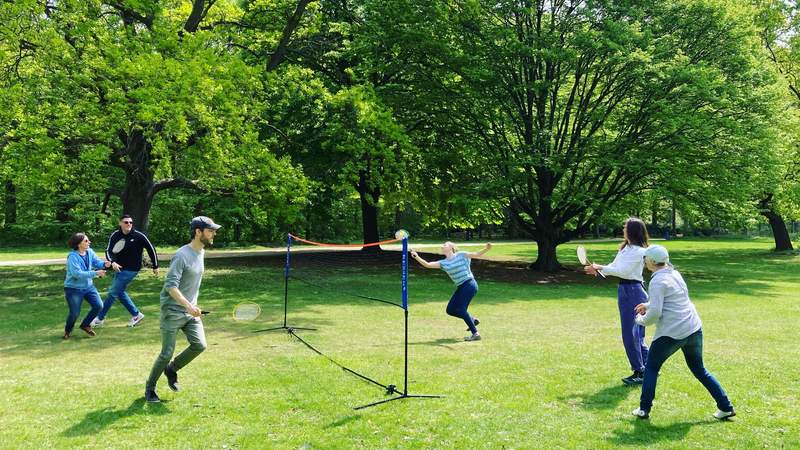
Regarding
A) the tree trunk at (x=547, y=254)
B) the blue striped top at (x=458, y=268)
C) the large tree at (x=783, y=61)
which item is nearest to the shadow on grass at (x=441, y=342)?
the blue striped top at (x=458, y=268)

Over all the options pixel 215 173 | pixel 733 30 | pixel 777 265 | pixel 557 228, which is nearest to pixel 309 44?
pixel 215 173

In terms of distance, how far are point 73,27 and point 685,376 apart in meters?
18.4

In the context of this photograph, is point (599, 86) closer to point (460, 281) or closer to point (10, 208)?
point (460, 281)

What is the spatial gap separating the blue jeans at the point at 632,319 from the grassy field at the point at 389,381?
0.41 meters

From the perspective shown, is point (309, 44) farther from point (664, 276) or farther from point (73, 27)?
point (664, 276)

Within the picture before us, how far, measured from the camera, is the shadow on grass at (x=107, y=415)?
5.66m

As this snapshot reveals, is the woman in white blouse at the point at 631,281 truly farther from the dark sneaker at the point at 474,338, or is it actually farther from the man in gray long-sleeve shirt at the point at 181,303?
the man in gray long-sleeve shirt at the point at 181,303

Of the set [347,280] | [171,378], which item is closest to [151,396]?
[171,378]

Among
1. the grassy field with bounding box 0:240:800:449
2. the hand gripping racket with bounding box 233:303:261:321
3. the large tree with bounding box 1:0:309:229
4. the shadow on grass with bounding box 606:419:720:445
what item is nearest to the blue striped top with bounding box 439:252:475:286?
the grassy field with bounding box 0:240:800:449

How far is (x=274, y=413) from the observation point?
6191 mm

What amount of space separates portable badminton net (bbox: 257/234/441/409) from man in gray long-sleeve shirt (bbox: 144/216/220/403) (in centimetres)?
224

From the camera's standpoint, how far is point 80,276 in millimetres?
9820

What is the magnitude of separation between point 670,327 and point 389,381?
11.5 feet

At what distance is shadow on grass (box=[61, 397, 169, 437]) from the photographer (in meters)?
5.66
